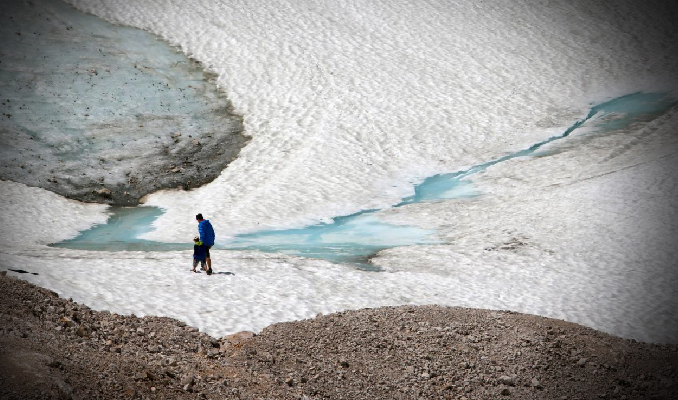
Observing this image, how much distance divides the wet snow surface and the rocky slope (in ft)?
7.72

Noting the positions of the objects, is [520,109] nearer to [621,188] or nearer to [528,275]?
[621,188]

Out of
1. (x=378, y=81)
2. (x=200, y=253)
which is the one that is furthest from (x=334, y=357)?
(x=378, y=81)

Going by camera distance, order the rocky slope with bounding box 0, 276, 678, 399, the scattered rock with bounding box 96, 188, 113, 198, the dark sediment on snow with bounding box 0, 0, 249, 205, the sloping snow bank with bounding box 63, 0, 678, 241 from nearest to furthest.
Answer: the rocky slope with bounding box 0, 276, 678, 399 < the scattered rock with bounding box 96, 188, 113, 198 < the sloping snow bank with bounding box 63, 0, 678, 241 < the dark sediment on snow with bounding box 0, 0, 249, 205

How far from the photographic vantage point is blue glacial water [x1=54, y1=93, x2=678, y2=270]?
21.0 m

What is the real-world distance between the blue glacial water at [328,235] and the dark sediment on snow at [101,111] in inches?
105

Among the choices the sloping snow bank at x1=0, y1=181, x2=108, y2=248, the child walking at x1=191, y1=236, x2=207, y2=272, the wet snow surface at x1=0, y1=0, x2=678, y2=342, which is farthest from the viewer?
the sloping snow bank at x1=0, y1=181, x2=108, y2=248

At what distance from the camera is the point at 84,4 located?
131 feet

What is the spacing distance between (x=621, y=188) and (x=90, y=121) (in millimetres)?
23331

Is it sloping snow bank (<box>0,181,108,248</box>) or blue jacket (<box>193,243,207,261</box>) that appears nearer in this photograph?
blue jacket (<box>193,243,207,261</box>)

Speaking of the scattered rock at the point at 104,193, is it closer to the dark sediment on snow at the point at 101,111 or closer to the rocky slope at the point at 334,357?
the dark sediment on snow at the point at 101,111

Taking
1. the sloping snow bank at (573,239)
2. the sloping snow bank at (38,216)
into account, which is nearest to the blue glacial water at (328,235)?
the sloping snow bank at (38,216)

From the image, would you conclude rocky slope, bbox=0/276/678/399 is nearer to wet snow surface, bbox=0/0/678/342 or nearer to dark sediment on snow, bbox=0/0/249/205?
wet snow surface, bbox=0/0/678/342

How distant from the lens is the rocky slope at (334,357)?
886cm

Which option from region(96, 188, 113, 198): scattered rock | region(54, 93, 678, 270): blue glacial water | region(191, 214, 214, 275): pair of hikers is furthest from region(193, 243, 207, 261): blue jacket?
region(96, 188, 113, 198): scattered rock
